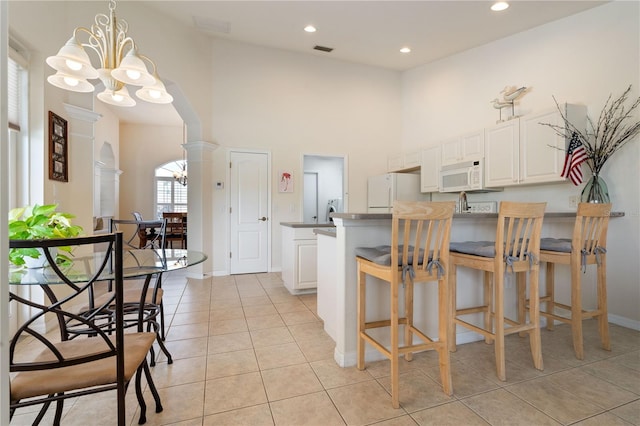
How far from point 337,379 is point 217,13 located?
14.7 feet

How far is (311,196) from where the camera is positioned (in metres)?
7.47

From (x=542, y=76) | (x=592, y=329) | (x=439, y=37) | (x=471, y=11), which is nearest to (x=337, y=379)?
(x=592, y=329)

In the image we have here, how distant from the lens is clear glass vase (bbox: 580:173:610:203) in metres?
A: 2.83

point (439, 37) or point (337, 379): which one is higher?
point (439, 37)

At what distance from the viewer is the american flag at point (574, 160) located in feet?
9.68

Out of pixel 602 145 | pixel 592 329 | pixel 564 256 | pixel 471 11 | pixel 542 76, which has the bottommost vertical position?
pixel 592 329

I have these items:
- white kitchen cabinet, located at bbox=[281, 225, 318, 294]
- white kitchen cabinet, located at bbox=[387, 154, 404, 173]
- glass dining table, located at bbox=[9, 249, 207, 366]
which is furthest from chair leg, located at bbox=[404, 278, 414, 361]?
white kitchen cabinet, located at bbox=[387, 154, 404, 173]

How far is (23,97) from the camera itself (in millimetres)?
2422

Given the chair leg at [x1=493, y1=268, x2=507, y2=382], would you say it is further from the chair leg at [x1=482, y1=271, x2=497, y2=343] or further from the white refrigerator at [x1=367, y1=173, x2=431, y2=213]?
the white refrigerator at [x1=367, y1=173, x2=431, y2=213]

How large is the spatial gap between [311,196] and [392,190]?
9.27 ft

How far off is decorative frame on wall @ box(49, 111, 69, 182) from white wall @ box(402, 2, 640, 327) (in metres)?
5.06

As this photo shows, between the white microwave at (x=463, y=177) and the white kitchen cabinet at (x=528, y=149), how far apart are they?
0.34ft

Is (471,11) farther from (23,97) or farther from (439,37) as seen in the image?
(23,97)

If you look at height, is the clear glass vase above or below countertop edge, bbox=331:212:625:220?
above
